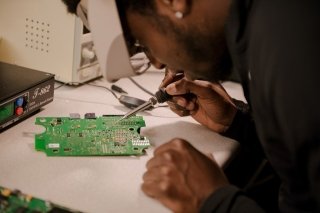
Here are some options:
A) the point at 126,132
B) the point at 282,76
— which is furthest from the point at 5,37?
the point at 282,76

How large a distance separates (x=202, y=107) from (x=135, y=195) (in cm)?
40

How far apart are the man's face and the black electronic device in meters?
0.35

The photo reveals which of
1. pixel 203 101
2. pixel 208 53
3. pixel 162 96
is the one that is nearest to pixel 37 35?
pixel 162 96

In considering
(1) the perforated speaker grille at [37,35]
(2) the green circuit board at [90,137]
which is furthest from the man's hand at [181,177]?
(1) the perforated speaker grille at [37,35]

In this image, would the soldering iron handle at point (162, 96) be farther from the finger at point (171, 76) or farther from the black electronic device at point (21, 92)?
the black electronic device at point (21, 92)

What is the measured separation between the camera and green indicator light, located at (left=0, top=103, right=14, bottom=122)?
103 centimetres

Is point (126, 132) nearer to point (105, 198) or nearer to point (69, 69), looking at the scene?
point (105, 198)

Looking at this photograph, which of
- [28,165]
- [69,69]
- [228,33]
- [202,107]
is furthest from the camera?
[69,69]

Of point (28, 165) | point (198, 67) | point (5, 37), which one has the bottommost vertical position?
point (28, 165)

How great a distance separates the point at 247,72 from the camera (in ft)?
2.59

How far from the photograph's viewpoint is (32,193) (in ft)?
2.77

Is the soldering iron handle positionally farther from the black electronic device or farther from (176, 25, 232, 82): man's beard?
the black electronic device

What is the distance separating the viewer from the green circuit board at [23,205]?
73 centimetres

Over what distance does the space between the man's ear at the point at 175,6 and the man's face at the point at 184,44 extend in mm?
24
